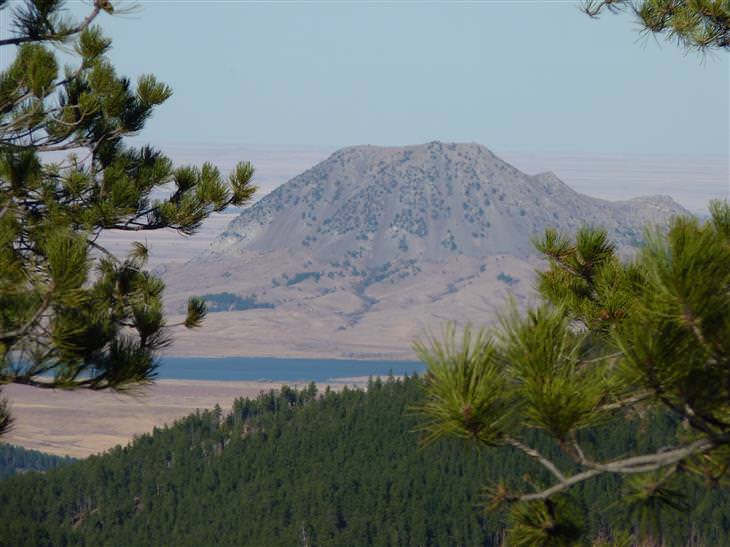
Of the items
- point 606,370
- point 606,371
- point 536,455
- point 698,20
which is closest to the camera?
point 536,455

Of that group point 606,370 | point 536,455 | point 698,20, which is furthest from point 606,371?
point 698,20

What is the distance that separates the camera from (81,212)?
19.9m

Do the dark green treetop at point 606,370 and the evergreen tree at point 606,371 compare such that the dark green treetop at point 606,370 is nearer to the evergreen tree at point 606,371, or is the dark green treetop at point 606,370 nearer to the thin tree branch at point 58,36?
the evergreen tree at point 606,371

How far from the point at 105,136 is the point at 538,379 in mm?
14412

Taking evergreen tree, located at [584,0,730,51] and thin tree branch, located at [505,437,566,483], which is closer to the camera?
thin tree branch, located at [505,437,566,483]

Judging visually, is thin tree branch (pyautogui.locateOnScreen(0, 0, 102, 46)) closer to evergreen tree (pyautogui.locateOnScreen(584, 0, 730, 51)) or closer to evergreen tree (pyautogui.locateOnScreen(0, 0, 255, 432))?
evergreen tree (pyautogui.locateOnScreen(0, 0, 255, 432))

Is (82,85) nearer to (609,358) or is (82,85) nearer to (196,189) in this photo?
(196,189)

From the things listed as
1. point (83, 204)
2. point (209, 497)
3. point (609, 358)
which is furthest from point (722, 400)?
point (209, 497)

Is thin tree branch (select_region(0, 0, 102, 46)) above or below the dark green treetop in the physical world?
above

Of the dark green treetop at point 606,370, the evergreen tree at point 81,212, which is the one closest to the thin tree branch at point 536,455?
the dark green treetop at point 606,370

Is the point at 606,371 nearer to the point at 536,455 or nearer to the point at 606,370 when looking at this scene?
the point at 606,370

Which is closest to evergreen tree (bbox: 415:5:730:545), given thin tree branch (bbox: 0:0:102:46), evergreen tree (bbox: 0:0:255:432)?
evergreen tree (bbox: 0:0:255:432)

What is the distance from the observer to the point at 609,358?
31.6 feet

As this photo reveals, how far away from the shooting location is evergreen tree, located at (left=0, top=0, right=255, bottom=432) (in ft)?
49.1
